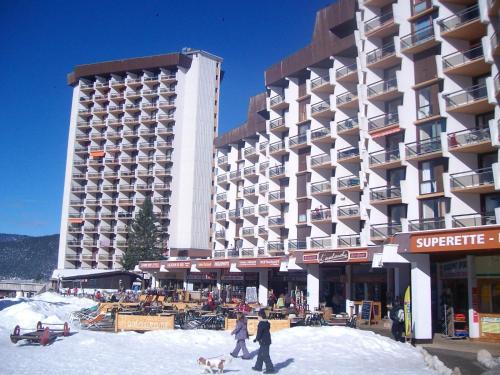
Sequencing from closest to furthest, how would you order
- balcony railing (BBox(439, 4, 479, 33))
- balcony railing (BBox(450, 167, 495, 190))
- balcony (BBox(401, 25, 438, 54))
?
1. balcony railing (BBox(450, 167, 495, 190))
2. balcony railing (BBox(439, 4, 479, 33))
3. balcony (BBox(401, 25, 438, 54))

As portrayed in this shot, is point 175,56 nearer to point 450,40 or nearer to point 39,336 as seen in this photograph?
point 450,40

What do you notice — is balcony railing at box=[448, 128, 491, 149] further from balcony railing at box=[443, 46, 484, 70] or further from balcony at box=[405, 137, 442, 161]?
balcony railing at box=[443, 46, 484, 70]

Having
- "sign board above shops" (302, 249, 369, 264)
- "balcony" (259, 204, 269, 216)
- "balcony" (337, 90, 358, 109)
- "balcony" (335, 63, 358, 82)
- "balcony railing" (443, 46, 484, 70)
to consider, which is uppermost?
"balcony" (335, 63, 358, 82)

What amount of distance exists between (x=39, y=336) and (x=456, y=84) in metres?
24.9

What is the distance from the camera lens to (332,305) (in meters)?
38.5

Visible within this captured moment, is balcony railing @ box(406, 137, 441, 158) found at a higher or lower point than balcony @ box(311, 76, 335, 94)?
lower

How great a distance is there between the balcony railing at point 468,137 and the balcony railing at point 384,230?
6885mm

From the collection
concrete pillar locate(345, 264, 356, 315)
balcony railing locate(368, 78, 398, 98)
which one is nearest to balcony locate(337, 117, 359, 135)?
balcony railing locate(368, 78, 398, 98)

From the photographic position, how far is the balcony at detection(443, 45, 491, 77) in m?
29.0

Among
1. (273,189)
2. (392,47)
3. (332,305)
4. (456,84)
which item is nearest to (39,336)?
(332,305)

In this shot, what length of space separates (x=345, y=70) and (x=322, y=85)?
121 inches

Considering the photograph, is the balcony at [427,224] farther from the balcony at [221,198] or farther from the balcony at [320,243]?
the balcony at [221,198]

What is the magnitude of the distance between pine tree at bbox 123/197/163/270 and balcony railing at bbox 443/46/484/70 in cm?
5513

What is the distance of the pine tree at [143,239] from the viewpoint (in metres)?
76.5
